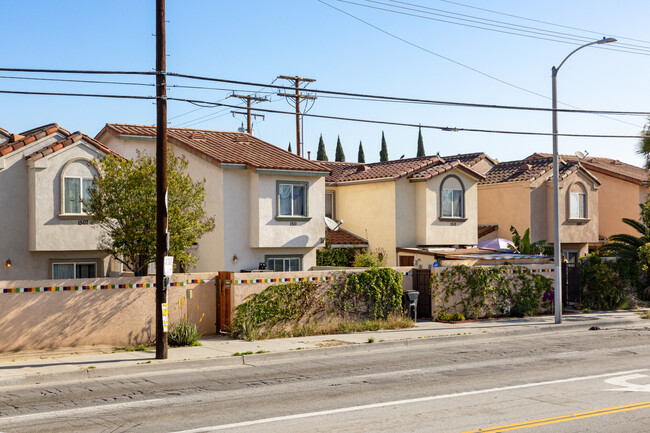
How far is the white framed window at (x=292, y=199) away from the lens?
28.6 m

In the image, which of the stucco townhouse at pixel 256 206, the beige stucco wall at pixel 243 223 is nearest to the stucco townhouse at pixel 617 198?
the stucco townhouse at pixel 256 206

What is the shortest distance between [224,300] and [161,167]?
503 centimetres

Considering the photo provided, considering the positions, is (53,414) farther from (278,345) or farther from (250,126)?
(250,126)

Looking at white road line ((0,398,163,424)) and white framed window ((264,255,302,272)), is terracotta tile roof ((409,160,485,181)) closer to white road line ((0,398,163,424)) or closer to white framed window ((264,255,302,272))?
white framed window ((264,255,302,272))

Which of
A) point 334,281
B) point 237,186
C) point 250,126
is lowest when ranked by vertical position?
point 334,281

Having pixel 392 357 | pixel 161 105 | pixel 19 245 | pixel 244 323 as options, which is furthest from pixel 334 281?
pixel 19 245

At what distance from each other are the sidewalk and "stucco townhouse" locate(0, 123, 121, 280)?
22.3 ft

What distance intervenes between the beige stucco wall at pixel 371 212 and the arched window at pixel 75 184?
14556 millimetres

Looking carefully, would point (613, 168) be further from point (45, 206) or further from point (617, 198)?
point (45, 206)

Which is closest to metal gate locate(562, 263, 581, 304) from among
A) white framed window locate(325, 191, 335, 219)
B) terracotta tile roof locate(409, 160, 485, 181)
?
terracotta tile roof locate(409, 160, 485, 181)

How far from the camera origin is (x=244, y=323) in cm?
1936

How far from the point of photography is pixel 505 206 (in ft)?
129

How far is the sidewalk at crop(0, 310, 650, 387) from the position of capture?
1461cm

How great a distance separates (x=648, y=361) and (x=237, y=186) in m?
16.6
